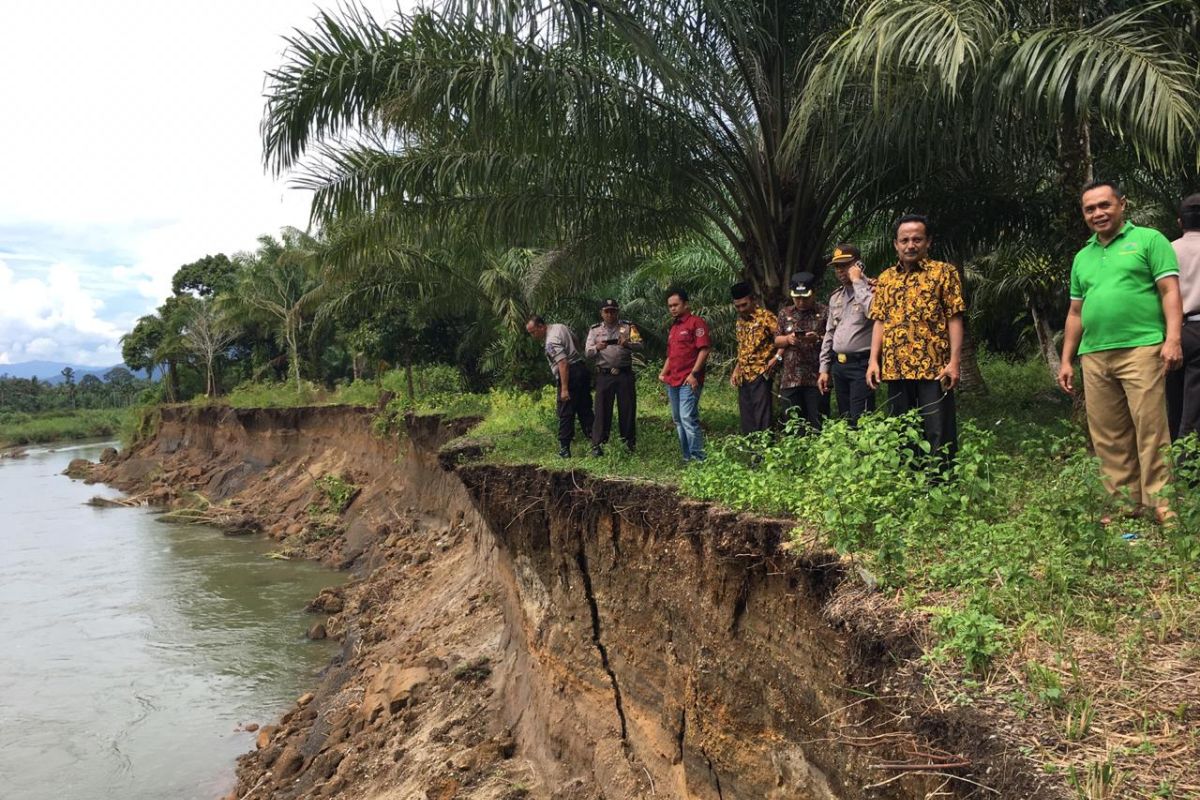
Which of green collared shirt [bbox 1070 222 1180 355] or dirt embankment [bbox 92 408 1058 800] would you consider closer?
dirt embankment [bbox 92 408 1058 800]

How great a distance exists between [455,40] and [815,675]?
5.39m

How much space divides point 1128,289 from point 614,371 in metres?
4.33

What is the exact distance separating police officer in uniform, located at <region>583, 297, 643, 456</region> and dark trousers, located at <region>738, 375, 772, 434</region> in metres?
1.32

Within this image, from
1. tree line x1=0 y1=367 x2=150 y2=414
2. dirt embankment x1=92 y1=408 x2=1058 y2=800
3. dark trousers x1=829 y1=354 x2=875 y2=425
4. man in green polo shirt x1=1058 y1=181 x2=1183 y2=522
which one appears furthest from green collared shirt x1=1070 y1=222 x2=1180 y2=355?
tree line x1=0 y1=367 x2=150 y2=414

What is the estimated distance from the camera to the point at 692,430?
685cm

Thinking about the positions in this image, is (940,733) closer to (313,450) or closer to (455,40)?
(455,40)

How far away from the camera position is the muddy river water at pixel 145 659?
973 cm

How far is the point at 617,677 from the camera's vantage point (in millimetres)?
6094

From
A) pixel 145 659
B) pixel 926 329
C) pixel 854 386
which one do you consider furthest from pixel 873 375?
pixel 145 659

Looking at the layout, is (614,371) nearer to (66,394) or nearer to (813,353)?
(813,353)

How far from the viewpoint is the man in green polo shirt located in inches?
156

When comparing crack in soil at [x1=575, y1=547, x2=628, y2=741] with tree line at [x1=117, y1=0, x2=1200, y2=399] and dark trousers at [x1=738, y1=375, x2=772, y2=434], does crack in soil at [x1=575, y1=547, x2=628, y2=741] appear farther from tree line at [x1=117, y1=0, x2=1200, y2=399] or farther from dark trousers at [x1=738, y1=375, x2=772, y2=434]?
tree line at [x1=117, y1=0, x2=1200, y2=399]

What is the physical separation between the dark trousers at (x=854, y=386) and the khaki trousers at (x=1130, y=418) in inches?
52.7

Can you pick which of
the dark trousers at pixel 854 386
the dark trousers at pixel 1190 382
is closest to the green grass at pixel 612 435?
the dark trousers at pixel 854 386
